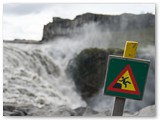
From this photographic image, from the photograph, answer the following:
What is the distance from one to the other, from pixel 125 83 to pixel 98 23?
0.97 metres

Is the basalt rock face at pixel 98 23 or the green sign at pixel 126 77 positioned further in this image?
the basalt rock face at pixel 98 23

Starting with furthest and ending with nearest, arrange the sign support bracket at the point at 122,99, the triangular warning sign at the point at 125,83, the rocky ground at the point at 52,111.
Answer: the rocky ground at the point at 52,111 → the triangular warning sign at the point at 125,83 → the sign support bracket at the point at 122,99

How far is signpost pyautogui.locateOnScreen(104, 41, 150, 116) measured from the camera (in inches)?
58.7

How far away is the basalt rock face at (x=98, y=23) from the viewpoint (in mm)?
2564

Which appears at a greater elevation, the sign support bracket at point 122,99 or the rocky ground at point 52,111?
the sign support bracket at point 122,99

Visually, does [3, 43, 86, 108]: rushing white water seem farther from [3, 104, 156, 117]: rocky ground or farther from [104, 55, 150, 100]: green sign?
[104, 55, 150, 100]: green sign

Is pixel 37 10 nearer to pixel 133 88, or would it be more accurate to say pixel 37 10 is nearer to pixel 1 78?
pixel 1 78

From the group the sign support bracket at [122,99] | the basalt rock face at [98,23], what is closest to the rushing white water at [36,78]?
the basalt rock face at [98,23]

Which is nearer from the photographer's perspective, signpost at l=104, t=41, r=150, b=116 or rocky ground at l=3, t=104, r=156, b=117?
signpost at l=104, t=41, r=150, b=116

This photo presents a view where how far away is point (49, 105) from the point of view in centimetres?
254

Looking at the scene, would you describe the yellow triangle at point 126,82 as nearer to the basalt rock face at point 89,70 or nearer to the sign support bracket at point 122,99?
the sign support bracket at point 122,99

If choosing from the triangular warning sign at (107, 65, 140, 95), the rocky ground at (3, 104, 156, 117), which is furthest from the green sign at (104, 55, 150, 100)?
the rocky ground at (3, 104, 156, 117)

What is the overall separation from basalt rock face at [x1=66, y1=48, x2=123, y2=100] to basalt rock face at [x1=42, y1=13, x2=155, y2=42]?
0.16 meters

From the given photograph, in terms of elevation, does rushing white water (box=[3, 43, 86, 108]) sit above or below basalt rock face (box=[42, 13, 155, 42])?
below
